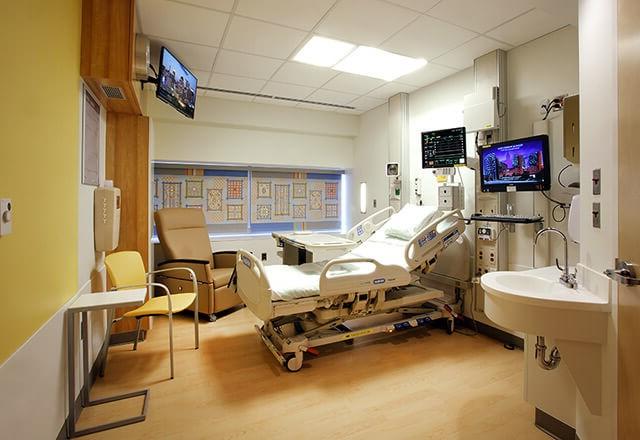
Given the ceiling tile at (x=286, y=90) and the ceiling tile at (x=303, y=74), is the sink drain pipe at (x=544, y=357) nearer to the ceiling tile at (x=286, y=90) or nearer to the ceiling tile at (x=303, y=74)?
the ceiling tile at (x=303, y=74)

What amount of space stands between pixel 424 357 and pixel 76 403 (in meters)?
2.52

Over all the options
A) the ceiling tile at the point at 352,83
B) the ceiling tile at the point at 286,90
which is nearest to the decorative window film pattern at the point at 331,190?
the ceiling tile at the point at 286,90

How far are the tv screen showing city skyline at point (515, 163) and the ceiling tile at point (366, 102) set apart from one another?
2044 millimetres

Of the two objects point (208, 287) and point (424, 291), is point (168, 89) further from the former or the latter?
point (424, 291)

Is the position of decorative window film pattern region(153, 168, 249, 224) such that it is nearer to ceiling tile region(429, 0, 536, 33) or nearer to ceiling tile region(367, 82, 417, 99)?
ceiling tile region(367, 82, 417, 99)

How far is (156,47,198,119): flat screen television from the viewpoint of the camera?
273 centimetres

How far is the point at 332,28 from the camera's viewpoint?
2779 millimetres

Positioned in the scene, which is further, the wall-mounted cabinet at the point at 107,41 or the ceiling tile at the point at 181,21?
the ceiling tile at the point at 181,21

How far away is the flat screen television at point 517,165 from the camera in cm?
264

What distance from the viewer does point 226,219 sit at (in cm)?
513

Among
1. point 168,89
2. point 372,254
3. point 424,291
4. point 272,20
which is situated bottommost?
point 424,291

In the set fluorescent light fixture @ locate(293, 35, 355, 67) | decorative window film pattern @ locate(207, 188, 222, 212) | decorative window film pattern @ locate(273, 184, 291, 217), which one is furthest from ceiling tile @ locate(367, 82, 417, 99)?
decorative window film pattern @ locate(207, 188, 222, 212)

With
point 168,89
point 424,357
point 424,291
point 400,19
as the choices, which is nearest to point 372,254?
point 424,291

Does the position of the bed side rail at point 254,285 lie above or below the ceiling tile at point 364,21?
below
